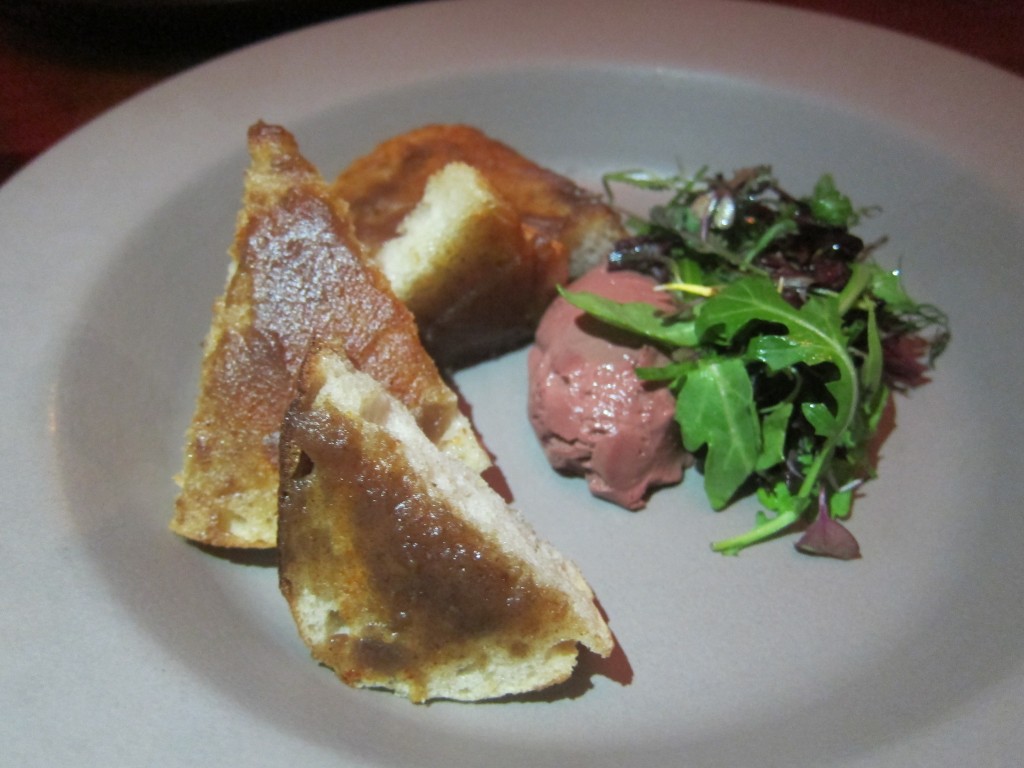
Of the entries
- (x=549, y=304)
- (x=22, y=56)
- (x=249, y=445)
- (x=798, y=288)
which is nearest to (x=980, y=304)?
(x=798, y=288)

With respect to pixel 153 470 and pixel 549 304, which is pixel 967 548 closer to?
pixel 549 304

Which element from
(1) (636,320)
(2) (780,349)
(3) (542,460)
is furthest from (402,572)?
(2) (780,349)

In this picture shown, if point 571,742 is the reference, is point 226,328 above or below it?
above

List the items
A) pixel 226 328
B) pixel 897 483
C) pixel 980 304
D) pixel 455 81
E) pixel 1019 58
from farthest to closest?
pixel 1019 58 < pixel 455 81 < pixel 980 304 < pixel 897 483 < pixel 226 328

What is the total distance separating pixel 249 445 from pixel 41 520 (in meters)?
0.43

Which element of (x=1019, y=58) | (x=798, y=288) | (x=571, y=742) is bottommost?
(x=571, y=742)

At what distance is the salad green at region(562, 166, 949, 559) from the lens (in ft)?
6.40

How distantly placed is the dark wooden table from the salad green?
5.45 ft

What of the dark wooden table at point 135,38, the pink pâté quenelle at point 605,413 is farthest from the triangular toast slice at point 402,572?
the dark wooden table at point 135,38

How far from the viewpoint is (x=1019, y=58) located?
3.26m

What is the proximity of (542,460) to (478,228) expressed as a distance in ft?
2.10

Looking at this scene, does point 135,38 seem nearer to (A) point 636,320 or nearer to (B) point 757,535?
(A) point 636,320

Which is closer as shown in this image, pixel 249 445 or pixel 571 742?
pixel 571 742

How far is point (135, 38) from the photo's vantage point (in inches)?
131
